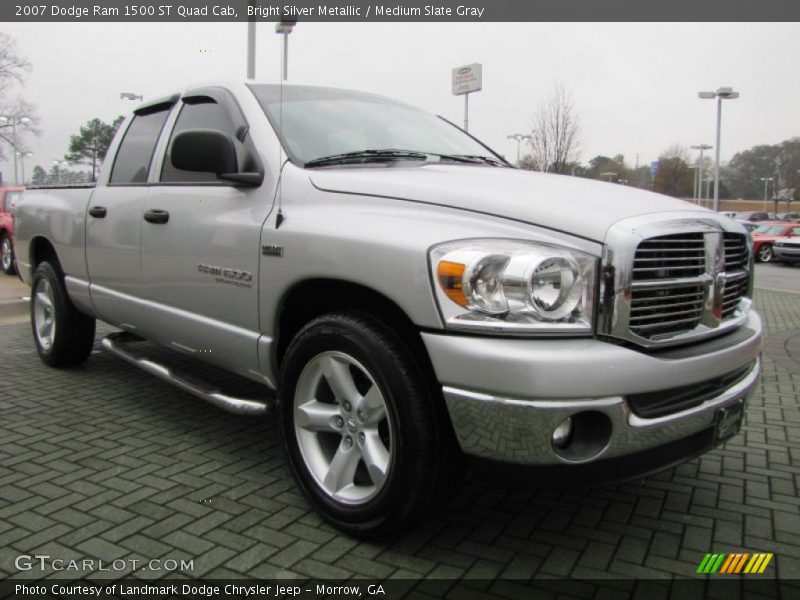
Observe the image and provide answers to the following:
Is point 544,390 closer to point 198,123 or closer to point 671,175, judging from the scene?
point 198,123

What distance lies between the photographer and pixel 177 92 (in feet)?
13.6

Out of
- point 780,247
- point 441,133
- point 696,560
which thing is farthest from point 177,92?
point 780,247

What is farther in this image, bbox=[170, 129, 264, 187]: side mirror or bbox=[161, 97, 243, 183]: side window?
bbox=[161, 97, 243, 183]: side window

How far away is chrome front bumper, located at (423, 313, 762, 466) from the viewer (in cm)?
218

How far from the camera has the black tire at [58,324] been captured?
5.07m

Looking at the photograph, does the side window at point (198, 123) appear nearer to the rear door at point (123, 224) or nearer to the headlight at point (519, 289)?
the rear door at point (123, 224)

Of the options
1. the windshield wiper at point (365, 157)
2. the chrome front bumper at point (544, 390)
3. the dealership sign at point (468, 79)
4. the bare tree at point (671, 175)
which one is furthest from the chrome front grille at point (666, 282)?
the bare tree at point (671, 175)

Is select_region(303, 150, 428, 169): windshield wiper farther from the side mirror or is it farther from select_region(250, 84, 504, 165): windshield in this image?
the side mirror

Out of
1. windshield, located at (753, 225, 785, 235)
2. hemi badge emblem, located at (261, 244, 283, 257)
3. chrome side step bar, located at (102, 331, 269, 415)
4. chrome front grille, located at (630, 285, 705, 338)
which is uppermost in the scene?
windshield, located at (753, 225, 785, 235)

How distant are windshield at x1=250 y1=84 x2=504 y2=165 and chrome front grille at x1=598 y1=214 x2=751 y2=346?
151 cm

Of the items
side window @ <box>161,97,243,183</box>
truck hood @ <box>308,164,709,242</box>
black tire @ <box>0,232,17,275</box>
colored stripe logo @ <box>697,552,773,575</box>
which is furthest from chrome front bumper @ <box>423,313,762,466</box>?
black tire @ <box>0,232,17,275</box>

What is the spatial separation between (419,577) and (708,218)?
5.77ft

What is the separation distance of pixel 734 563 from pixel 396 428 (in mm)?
1372

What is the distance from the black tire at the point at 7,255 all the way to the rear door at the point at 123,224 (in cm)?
938
